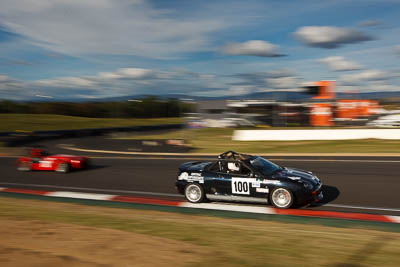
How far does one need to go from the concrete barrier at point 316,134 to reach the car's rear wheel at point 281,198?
1442 centimetres

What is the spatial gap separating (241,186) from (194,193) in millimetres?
1256

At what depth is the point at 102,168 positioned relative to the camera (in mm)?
15977

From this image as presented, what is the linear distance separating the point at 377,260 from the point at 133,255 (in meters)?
2.96

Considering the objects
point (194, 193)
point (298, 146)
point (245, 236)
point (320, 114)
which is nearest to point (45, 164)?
point (194, 193)

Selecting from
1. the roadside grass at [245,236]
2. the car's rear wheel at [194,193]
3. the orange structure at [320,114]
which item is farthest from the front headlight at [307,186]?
the orange structure at [320,114]

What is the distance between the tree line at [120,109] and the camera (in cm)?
7425

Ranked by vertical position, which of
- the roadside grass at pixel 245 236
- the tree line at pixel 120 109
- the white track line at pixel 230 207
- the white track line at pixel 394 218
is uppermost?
the tree line at pixel 120 109

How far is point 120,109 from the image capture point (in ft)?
243

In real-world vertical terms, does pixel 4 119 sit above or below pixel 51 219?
above

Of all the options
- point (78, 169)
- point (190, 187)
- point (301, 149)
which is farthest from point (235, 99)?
point (190, 187)

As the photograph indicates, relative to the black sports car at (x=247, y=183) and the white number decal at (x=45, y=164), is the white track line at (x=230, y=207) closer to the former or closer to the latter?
the black sports car at (x=247, y=183)

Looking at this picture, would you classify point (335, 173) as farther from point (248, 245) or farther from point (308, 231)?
point (248, 245)

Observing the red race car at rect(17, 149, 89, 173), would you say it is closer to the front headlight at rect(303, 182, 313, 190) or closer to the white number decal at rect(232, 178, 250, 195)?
the white number decal at rect(232, 178, 250, 195)

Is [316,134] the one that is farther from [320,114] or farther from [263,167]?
[263,167]
